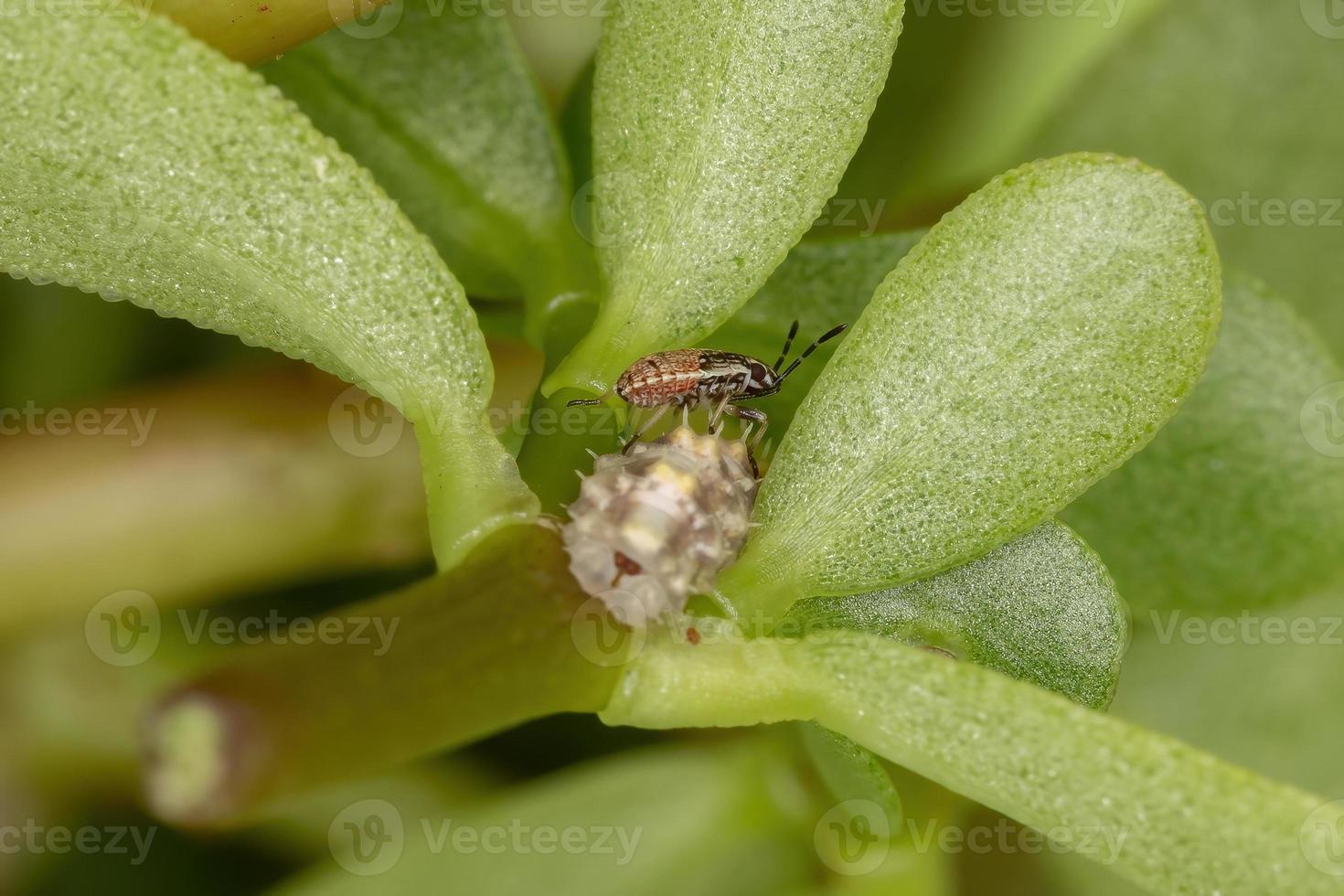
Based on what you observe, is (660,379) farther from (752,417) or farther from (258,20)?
(258,20)

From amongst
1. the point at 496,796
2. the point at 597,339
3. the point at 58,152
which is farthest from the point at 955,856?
the point at 58,152

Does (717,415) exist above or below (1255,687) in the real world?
above

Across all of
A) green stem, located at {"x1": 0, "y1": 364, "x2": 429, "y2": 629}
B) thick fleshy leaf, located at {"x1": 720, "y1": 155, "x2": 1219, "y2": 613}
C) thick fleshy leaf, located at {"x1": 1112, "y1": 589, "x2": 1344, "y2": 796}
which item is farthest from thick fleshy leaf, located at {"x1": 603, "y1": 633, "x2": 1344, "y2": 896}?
thick fleshy leaf, located at {"x1": 1112, "y1": 589, "x2": 1344, "y2": 796}

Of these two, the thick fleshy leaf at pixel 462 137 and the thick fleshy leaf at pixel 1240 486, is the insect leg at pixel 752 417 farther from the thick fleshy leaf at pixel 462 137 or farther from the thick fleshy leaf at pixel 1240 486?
the thick fleshy leaf at pixel 1240 486

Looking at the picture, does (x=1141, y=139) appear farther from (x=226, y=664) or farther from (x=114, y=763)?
(x=114, y=763)

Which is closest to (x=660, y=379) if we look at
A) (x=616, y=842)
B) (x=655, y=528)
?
(x=655, y=528)

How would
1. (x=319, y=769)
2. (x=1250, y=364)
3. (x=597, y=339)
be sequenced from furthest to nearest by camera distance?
(x=1250, y=364) → (x=597, y=339) → (x=319, y=769)

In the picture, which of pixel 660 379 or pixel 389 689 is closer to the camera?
pixel 389 689

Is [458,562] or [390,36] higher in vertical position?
[390,36]
